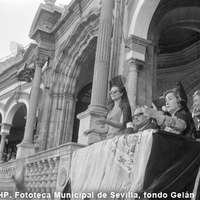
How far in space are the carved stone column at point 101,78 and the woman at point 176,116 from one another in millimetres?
2762

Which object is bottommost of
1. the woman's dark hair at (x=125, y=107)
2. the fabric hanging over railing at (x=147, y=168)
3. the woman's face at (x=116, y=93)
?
the fabric hanging over railing at (x=147, y=168)

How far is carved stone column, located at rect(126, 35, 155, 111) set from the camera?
795 cm

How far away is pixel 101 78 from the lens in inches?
305

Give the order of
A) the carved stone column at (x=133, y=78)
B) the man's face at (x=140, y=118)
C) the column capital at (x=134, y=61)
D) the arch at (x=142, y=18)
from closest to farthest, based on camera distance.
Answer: the man's face at (x=140, y=118)
the carved stone column at (x=133, y=78)
the column capital at (x=134, y=61)
the arch at (x=142, y=18)

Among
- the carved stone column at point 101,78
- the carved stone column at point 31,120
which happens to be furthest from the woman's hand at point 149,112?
the carved stone column at point 31,120

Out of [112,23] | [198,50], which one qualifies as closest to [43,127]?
[112,23]

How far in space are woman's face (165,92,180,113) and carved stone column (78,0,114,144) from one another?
2740 mm

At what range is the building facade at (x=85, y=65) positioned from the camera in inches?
291

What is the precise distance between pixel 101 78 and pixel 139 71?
1.14 metres

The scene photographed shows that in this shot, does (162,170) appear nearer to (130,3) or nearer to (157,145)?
(157,145)

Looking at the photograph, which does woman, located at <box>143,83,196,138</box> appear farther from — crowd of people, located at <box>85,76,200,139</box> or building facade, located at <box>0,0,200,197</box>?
building facade, located at <box>0,0,200,197</box>

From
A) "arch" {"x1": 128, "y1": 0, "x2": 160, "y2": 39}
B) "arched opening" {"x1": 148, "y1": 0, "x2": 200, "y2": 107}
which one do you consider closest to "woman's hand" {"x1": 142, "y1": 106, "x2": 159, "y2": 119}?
"arch" {"x1": 128, "y1": 0, "x2": 160, "y2": 39}

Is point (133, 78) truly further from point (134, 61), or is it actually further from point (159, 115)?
point (159, 115)

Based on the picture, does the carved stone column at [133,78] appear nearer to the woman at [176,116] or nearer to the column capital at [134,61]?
the column capital at [134,61]
